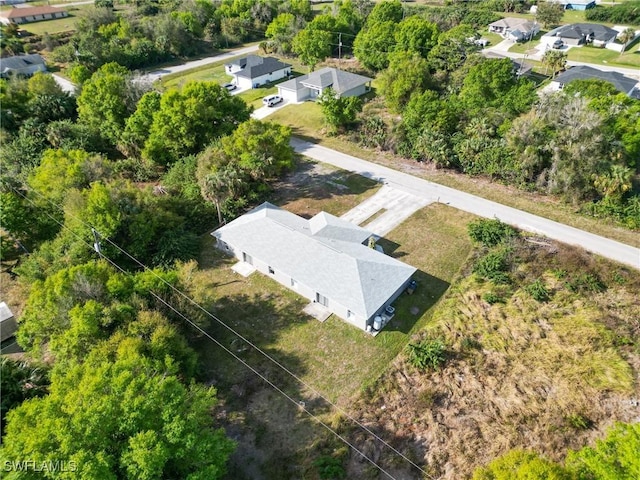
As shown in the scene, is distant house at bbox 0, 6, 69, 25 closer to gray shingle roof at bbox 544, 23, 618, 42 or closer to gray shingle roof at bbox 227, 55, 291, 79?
gray shingle roof at bbox 227, 55, 291, 79

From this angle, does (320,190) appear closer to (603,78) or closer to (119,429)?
(119,429)

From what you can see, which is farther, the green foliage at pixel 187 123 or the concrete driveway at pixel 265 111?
the concrete driveway at pixel 265 111

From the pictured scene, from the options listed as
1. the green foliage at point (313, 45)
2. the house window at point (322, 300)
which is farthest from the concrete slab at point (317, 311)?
the green foliage at point (313, 45)

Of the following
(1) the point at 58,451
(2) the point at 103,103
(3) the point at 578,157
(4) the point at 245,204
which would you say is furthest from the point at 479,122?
(1) the point at 58,451

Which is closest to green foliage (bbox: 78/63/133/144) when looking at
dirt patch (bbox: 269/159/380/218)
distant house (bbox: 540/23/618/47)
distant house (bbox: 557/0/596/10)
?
dirt patch (bbox: 269/159/380/218)

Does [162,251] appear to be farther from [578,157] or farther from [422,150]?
[578,157]

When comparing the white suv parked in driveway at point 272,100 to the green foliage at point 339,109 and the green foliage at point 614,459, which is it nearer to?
the green foliage at point 339,109
